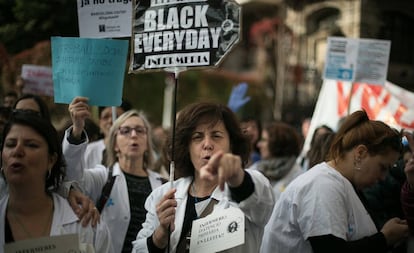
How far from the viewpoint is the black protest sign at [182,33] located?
2.92m

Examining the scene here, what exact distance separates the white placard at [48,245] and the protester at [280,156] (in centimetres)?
330

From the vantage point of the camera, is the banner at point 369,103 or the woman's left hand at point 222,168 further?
the banner at point 369,103

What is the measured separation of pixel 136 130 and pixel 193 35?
146 cm

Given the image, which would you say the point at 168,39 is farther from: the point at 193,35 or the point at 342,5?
the point at 342,5

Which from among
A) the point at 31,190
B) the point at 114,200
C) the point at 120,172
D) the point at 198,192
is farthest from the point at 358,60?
the point at 31,190

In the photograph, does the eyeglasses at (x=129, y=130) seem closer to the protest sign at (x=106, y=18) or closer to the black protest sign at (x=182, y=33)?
the protest sign at (x=106, y=18)

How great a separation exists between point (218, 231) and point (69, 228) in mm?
691

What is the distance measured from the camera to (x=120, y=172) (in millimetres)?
4062

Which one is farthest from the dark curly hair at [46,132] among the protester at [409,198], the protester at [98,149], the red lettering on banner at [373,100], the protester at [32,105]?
the red lettering on banner at [373,100]

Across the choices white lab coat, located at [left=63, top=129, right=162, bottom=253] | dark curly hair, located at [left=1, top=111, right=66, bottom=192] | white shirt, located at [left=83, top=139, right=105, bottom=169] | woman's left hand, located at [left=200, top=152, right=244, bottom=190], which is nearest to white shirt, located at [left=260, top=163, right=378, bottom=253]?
woman's left hand, located at [left=200, top=152, right=244, bottom=190]

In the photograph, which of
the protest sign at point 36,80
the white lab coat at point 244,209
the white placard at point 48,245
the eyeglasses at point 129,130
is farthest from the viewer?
the protest sign at point 36,80

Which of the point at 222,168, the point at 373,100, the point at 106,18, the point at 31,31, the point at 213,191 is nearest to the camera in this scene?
the point at 222,168

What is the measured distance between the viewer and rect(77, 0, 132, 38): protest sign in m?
3.78

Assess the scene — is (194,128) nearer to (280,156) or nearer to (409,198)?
(409,198)
